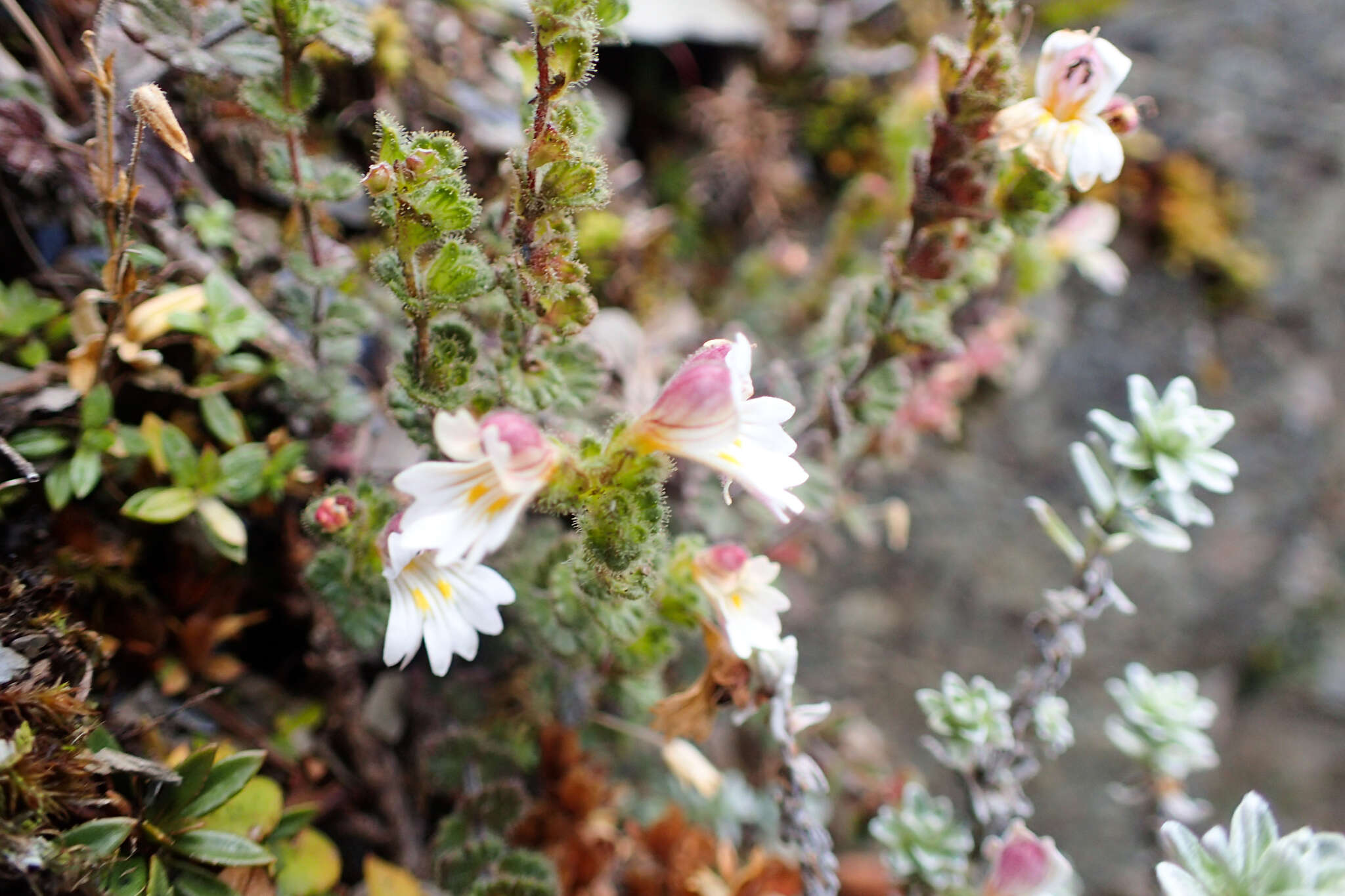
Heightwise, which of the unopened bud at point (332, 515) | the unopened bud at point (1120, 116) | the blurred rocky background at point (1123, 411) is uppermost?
the unopened bud at point (1120, 116)

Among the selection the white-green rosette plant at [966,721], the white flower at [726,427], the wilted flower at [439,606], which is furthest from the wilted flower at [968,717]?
the wilted flower at [439,606]

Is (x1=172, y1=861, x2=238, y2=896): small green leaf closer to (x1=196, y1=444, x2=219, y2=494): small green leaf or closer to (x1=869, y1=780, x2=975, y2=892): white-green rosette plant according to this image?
(x1=196, y1=444, x2=219, y2=494): small green leaf

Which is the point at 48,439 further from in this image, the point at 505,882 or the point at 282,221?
the point at 505,882

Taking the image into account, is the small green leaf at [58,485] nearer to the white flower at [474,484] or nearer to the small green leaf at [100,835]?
the small green leaf at [100,835]

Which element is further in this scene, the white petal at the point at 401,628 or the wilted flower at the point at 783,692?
the wilted flower at the point at 783,692

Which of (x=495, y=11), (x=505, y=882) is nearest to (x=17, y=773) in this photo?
(x=505, y=882)
